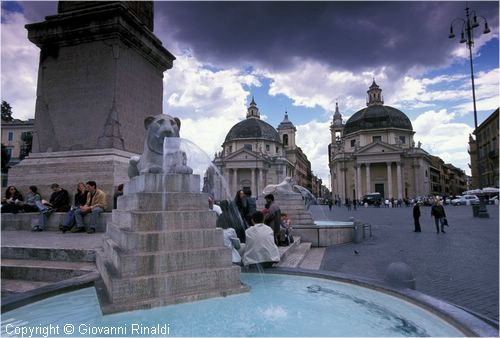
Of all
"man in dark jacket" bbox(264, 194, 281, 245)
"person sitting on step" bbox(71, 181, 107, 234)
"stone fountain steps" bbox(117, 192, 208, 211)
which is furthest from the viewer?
"man in dark jacket" bbox(264, 194, 281, 245)

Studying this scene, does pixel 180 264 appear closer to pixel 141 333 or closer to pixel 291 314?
pixel 141 333

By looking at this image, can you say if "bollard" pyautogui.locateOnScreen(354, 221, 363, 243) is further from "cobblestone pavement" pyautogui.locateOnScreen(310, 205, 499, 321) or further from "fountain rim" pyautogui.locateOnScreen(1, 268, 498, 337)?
"fountain rim" pyautogui.locateOnScreen(1, 268, 498, 337)

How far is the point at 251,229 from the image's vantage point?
5.70 m

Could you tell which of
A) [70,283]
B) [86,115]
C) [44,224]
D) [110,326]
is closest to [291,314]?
[110,326]

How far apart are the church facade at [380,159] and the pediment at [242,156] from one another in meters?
21.2

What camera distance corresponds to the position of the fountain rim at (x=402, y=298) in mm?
2938

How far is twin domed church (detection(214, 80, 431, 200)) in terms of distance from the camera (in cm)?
7175

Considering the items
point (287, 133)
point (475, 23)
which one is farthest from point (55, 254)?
point (287, 133)

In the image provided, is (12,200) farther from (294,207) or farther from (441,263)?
(441,263)

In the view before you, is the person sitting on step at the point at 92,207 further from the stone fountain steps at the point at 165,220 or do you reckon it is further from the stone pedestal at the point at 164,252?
the stone fountain steps at the point at 165,220

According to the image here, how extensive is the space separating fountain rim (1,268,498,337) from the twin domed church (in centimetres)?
7205

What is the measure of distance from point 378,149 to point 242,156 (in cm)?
3189

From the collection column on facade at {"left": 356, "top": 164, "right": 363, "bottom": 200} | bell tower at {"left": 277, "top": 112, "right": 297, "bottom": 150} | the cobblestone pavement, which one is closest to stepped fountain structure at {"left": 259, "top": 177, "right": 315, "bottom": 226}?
the cobblestone pavement

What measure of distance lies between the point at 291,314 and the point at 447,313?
5.15 feet
